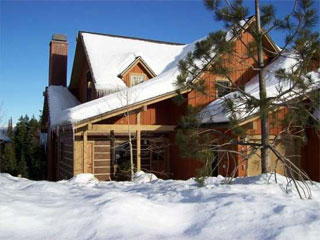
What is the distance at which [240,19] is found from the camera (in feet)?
22.5

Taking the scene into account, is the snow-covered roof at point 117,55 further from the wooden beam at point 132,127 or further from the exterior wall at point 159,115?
the wooden beam at point 132,127

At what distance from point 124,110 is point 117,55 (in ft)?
23.5

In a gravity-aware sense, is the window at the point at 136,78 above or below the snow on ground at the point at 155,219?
above

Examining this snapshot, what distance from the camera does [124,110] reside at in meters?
11.0

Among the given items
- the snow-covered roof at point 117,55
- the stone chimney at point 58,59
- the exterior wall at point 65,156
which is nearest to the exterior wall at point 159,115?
the exterior wall at point 65,156

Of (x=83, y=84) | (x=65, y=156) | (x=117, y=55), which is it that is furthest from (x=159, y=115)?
(x=83, y=84)

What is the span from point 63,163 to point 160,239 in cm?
1218

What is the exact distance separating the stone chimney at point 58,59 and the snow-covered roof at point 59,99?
0.83 meters

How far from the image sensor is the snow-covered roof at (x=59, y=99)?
56.0ft

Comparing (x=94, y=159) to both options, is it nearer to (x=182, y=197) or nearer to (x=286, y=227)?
(x=182, y=197)

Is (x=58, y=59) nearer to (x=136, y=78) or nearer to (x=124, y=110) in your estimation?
(x=136, y=78)

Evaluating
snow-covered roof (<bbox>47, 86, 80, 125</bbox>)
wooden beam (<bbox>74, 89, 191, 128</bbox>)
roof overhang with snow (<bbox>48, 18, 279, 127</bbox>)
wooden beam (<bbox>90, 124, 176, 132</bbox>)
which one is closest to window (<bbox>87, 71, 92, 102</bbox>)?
roof overhang with snow (<bbox>48, 18, 279, 127</bbox>)

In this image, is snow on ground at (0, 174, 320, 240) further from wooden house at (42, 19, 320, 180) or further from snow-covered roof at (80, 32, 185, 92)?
snow-covered roof at (80, 32, 185, 92)

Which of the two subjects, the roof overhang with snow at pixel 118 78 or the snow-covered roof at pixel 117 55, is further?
the snow-covered roof at pixel 117 55
